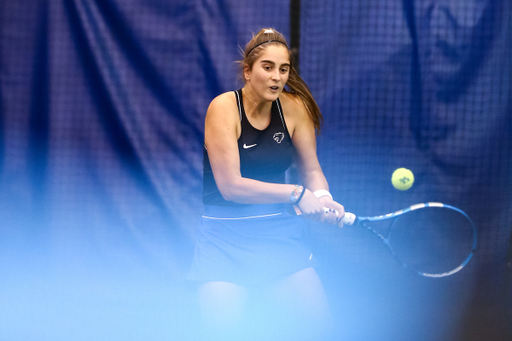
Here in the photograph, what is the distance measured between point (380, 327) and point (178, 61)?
196 cm

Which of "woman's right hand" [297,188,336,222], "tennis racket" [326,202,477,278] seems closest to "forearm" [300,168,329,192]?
"woman's right hand" [297,188,336,222]

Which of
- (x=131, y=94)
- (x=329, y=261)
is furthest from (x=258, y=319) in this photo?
(x=131, y=94)

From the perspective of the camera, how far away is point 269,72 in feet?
6.42

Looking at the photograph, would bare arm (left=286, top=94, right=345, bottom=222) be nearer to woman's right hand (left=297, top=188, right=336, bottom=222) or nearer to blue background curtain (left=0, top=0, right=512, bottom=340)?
woman's right hand (left=297, top=188, right=336, bottom=222)

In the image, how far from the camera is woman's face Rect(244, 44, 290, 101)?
1.95m

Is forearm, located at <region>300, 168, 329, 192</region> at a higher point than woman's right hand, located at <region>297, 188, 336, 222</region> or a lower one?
higher

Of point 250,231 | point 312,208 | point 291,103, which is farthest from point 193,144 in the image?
point 312,208

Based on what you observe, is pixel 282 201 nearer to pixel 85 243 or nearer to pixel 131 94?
pixel 131 94

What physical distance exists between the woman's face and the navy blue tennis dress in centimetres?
11

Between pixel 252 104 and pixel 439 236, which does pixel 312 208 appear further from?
pixel 439 236

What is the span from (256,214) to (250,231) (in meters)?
0.08

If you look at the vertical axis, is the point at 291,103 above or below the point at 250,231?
above

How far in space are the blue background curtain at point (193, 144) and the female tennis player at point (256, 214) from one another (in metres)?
0.75

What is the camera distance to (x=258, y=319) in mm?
2189
